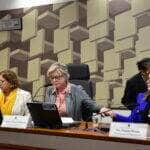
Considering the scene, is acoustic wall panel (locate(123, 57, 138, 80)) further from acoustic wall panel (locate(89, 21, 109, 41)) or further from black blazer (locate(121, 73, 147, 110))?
acoustic wall panel (locate(89, 21, 109, 41))

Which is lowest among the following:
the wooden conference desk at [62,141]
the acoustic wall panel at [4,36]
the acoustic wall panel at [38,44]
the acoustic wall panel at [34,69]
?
the wooden conference desk at [62,141]

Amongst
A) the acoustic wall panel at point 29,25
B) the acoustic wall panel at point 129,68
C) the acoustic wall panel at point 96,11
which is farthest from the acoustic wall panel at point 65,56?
the acoustic wall panel at point 129,68

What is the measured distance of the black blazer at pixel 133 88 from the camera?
15.5ft

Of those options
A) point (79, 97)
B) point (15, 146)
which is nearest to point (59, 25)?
point (79, 97)

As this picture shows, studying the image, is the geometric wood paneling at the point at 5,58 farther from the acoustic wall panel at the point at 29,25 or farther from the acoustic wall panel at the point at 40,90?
the acoustic wall panel at the point at 40,90

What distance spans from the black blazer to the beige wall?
182 mm

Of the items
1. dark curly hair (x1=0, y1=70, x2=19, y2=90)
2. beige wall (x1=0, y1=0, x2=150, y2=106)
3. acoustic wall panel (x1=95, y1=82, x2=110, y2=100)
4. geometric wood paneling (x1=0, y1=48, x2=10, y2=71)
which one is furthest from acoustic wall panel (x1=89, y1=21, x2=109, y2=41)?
geometric wood paneling (x1=0, y1=48, x2=10, y2=71)

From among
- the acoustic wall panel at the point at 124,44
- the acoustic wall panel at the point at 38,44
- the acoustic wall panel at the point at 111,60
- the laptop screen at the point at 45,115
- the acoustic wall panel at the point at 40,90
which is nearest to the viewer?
the laptop screen at the point at 45,115

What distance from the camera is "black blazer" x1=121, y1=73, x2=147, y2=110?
4728mm

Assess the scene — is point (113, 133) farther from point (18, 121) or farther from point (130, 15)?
point (130, 15)

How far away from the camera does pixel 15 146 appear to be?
282 centimetres

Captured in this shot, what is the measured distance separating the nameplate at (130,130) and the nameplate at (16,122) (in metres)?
0.76

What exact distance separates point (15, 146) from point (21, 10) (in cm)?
367

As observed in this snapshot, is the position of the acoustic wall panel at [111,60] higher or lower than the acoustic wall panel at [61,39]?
lower
